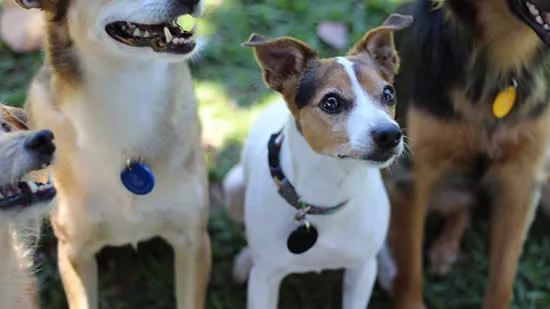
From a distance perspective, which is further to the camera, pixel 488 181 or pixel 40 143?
pixel 488 181

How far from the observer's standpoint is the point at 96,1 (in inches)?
83.1

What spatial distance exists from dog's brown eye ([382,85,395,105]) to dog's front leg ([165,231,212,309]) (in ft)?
2.98

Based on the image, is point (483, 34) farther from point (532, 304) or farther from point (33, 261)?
point (33, 261)

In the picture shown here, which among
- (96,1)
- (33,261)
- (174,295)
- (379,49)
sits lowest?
(174,295)

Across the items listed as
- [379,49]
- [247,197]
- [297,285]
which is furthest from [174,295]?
[379,49]

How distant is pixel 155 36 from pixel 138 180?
1.75 ft

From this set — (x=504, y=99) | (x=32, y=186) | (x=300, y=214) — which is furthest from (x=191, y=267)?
(x=504, y=99)

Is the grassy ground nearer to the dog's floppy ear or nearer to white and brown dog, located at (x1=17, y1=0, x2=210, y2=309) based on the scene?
white and brown dog, located at (x1=17, y1=0, x2=210, y2=309)

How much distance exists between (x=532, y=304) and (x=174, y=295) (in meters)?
1.65

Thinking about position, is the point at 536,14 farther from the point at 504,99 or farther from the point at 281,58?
the point at 281,58

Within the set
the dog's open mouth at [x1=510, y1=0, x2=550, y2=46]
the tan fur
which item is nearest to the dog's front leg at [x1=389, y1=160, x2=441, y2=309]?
the tan fur

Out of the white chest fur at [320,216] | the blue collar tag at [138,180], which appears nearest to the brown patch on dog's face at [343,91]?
the white chest fur at [320,216]

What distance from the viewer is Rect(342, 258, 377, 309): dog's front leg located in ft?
8.75

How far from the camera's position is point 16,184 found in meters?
1.99
